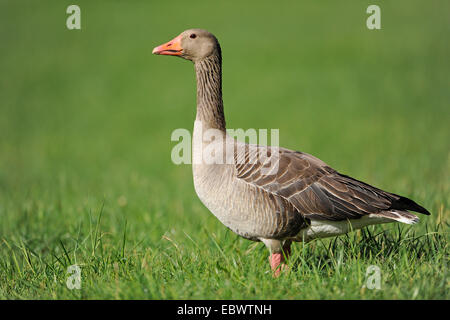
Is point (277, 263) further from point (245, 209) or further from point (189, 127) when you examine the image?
point (189, 127)

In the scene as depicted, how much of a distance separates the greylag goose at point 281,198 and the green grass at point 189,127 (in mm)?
280

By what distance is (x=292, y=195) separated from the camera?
496cm

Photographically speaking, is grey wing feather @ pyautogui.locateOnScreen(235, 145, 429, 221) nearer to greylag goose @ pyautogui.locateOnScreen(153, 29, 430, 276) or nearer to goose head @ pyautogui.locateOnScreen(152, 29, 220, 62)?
greylag goose @ pyautogui.locateOnScreen(153, 29, 430, 276)

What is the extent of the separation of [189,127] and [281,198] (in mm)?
11077

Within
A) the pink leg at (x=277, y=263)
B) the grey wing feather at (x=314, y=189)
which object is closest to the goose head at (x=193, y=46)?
the grey wing feather at (x=314, y=189)

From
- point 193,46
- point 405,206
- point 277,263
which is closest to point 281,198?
point 277,263

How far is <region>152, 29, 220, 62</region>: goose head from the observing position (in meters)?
5.57

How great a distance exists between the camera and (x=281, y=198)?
4.94 metres

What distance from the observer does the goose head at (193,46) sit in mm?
5566

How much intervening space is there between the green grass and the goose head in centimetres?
192

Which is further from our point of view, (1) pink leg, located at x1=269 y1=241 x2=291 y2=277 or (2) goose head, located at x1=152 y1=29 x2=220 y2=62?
(2) goose head, located at x1=152 y1=29 x2=220 y2=62

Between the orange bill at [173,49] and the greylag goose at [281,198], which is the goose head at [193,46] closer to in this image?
the orange bill at [173,49]

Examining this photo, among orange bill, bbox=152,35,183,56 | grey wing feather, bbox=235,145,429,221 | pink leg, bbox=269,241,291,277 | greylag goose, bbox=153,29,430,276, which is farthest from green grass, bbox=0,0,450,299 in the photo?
orange bill, bbox=152,35,183,56
